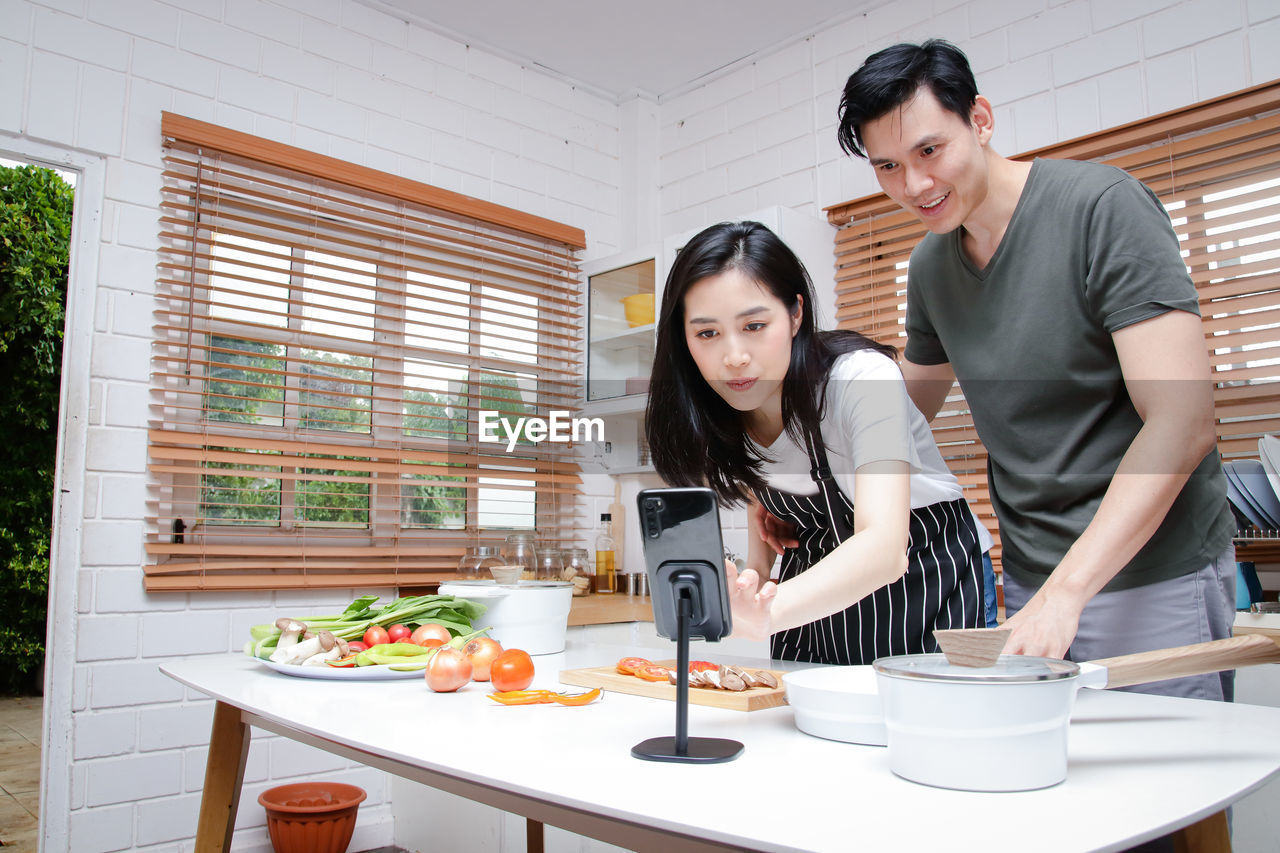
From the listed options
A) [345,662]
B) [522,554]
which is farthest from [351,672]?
[522,554]

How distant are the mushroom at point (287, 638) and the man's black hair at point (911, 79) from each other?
3.96 ft

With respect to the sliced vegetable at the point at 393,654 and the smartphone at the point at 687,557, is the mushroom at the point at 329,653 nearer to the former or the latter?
the sliced vegetable at the point at 393,654

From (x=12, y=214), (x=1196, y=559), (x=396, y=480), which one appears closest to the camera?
(x=1196, y=559)

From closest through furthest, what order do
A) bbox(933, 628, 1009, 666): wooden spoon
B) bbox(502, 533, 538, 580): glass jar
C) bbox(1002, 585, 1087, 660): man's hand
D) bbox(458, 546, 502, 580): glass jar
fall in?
bbox(933, 628, 1009, 666): wooden spoon < bbox(1002, 585, 1087, 660): man's hand < bbox(458, 546, 502, 580): glass jar < bbox(502, 533, 538, 580): glass jar

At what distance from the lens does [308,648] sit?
1.38m

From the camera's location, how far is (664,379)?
1365 millimetres

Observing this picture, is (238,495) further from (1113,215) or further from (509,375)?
(1113,215)

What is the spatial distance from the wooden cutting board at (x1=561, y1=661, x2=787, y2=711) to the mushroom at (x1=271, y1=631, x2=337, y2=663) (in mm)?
385

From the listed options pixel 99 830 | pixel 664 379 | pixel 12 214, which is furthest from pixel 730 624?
pixel 12 214

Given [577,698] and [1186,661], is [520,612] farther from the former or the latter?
[1186,661]

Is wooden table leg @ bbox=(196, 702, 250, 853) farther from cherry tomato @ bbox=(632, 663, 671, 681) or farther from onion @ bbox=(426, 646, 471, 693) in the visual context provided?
cherry tomato @ bbox=(632, 663, 671, 681)

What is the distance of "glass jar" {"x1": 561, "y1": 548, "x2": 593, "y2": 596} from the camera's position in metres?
3.46

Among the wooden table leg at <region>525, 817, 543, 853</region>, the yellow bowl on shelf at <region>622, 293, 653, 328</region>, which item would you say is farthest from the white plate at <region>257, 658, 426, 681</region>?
the yellow bowl on shelf at <region>622, 293, 653, 328</region>

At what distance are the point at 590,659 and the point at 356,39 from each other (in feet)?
8.74
